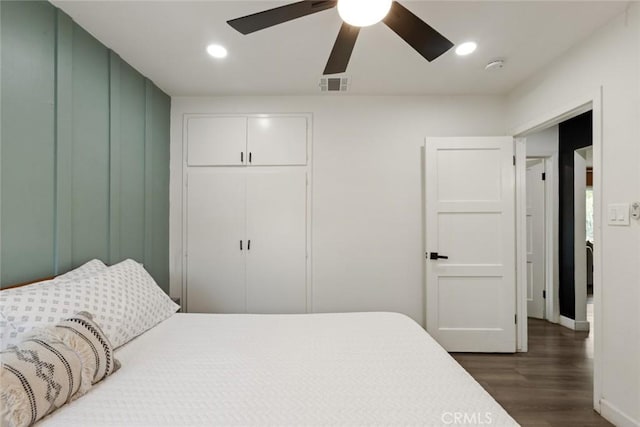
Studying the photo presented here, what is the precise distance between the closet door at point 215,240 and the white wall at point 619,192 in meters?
2.79

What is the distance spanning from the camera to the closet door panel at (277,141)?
286 cm

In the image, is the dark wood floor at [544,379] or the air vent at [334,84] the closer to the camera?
the dark wood floor at [544,379]

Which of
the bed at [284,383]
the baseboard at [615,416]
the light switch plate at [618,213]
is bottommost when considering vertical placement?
the baseboard at [615,416]

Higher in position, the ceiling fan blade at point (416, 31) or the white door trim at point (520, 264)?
the ceiling fan blade at point (416, 31)

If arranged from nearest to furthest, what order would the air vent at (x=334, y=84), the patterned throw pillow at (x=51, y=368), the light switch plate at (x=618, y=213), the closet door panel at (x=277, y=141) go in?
1. the patterned throw pillow at (x=51, y=368)
2. the light switch plate at (x=618, y=213)
3. the air vent at (x=334, y=84)
4. the closet door panel at (x=277, y=141)

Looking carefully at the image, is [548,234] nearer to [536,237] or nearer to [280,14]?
[536,237]

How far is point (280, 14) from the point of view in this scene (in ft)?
4.00

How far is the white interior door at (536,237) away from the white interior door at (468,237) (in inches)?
54.1

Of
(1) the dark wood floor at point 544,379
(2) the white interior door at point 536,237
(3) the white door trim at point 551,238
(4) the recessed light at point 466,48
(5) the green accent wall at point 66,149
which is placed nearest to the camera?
(5) the green accent wall at point 66,149

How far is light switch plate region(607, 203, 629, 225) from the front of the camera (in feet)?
5.47

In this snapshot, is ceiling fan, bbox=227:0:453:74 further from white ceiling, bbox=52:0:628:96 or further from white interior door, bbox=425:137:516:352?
white interior door, bbox=425:137:516:352

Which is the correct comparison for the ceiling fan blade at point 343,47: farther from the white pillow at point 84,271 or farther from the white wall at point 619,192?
the white pillow at point 84,271

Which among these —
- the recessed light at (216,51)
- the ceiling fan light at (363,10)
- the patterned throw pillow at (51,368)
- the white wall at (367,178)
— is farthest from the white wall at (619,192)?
the patterned throw pillow at (51,368)

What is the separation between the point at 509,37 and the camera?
194cm
